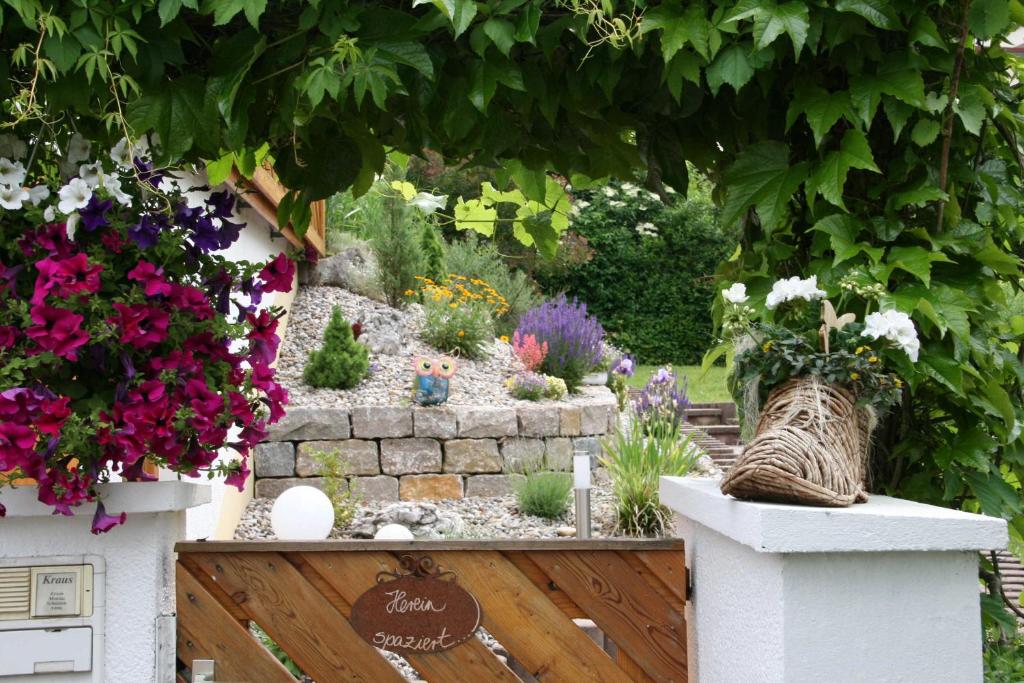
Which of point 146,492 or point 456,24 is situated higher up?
point 456,24

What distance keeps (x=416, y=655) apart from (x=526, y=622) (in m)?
0.21

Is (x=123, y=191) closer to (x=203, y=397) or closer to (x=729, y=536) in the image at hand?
(x=203, y=397)

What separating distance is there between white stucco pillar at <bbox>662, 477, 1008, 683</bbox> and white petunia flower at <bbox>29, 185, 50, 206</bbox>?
1.19 m

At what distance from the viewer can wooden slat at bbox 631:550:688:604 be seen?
174 centimetres

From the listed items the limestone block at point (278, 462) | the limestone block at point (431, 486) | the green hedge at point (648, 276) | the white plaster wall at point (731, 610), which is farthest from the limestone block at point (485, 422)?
the green hedge at point (648, 276)

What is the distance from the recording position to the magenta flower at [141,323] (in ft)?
4.88

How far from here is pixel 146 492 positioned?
1.58m

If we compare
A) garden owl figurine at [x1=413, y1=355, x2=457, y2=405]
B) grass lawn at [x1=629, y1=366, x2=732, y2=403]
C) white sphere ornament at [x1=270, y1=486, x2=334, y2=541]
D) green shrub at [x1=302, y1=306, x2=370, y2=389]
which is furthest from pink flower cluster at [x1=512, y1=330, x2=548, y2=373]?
grass lawn at [x1=629, y1=366, x2=732, y2=403]

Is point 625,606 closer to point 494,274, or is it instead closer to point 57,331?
point 57,331

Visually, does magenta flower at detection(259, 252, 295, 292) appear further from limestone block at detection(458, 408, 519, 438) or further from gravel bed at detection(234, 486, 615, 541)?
limestone block at detection(458, 408, 519, 438)

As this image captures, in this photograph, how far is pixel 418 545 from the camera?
1724mm

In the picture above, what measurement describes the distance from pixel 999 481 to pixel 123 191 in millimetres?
1590

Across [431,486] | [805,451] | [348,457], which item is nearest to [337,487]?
[348,457]

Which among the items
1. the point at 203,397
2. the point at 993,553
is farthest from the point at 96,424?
the point at 993,553
